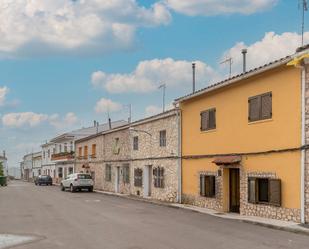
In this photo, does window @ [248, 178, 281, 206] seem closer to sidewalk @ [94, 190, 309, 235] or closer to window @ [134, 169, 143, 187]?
sidewalk @ [94, 190, 309, 235]

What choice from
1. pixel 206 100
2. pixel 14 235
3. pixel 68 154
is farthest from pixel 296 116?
pixel 68 154

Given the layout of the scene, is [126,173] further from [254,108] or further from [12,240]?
[12,240]

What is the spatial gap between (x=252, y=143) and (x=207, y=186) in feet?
15.8

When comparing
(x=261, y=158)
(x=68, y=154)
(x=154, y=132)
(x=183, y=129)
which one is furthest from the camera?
(x=68, y=154)

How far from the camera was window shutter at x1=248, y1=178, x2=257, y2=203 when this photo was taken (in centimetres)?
2045

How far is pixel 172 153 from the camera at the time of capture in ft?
97.9

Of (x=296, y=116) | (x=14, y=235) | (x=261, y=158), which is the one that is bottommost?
(x=14, y=235)

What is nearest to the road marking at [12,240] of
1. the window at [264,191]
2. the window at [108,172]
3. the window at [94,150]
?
the window at [264,191]

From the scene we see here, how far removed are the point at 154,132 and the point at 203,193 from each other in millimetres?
8459

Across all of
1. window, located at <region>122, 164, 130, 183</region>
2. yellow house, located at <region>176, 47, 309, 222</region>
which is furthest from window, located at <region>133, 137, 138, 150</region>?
yellow house, located at <region>176, 47, 309, 222</region>

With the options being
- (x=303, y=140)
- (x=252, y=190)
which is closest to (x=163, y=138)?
(x=252, y=190)

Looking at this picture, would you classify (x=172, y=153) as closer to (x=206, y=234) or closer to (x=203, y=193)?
(x=203, y=193)

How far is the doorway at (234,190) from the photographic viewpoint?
76.2 feet

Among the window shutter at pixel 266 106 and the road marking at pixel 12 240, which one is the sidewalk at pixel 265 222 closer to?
the window shutter at pixel 266 106
